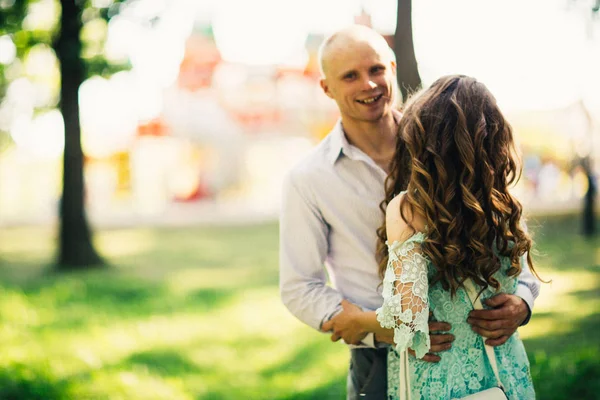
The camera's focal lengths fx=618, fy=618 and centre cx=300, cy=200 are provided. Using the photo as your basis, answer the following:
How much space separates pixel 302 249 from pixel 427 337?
0.75m

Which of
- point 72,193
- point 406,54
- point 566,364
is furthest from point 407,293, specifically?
point 72,193

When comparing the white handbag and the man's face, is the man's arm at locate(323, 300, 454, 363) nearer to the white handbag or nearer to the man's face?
the white handbag

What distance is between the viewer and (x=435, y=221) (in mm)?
1936

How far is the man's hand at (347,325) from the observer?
234 centimetres

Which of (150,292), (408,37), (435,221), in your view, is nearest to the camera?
(435,221)

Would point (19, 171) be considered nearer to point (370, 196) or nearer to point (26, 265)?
point (26, 265)

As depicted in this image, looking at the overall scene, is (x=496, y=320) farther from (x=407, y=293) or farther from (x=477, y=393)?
(x=407, y=293)

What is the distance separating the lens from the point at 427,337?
1.95 metres

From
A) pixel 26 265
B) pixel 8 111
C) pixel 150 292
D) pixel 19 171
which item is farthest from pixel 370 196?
pixel 19 171

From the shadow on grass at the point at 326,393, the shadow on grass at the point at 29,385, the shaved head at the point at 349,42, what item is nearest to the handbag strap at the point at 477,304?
the shaved head at the point at 349,42

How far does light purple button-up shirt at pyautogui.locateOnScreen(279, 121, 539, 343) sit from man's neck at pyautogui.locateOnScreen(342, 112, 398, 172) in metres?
0.06

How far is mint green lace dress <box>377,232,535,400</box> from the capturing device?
1924mm

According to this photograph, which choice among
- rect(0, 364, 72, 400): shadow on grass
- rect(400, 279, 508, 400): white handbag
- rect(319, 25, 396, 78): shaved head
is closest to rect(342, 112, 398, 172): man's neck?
rect(319, 25, 396, 78): shaved head

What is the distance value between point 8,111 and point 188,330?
948 cm
